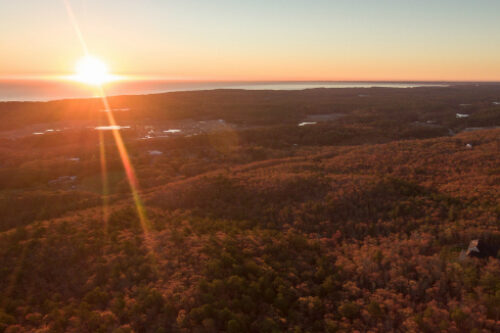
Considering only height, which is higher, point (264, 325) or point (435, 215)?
point (435, 215)

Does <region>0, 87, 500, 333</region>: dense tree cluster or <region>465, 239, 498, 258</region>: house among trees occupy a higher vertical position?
<region>465, 239, 498, 258</region>: house among trees

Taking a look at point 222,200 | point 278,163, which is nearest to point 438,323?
point 222,200

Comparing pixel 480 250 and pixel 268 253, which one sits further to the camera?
pixel 268 253

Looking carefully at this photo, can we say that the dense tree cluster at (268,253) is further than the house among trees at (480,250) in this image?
No

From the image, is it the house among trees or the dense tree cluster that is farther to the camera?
the house among trees

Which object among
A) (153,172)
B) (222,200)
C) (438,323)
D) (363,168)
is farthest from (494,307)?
(153,172)

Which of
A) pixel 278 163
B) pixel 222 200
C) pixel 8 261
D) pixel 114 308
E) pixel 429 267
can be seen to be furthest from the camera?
pixel 278 163

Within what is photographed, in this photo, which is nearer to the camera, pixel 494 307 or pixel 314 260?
pixel 494 307

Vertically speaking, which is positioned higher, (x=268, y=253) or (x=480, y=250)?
(x=480, y=250)

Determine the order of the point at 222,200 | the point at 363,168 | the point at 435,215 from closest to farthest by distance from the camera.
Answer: the point at 435,215 < the point at 222,200 < the point at 363,168

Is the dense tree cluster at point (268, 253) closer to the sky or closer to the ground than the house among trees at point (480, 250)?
closer to the ground

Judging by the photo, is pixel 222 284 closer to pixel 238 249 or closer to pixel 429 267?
pixel 238 249
